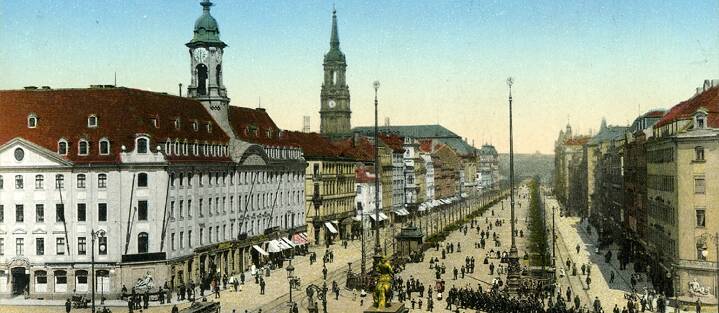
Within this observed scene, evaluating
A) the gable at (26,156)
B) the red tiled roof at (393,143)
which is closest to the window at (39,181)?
the gable at (26,156)

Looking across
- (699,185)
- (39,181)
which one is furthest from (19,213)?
(699,185)

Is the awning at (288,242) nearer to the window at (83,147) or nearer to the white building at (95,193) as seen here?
the white building at (95,193)

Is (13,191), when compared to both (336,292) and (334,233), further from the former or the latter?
(334,233)

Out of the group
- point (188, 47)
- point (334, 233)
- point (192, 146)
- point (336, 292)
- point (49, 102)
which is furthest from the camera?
point (334, 233)

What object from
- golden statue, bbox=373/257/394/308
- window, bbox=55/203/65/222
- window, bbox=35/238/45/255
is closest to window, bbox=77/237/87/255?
window, bbox=55/203/65/222

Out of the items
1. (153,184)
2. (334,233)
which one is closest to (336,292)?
(153,184)

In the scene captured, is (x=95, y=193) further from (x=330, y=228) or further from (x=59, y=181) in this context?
(x=330, y=228)
